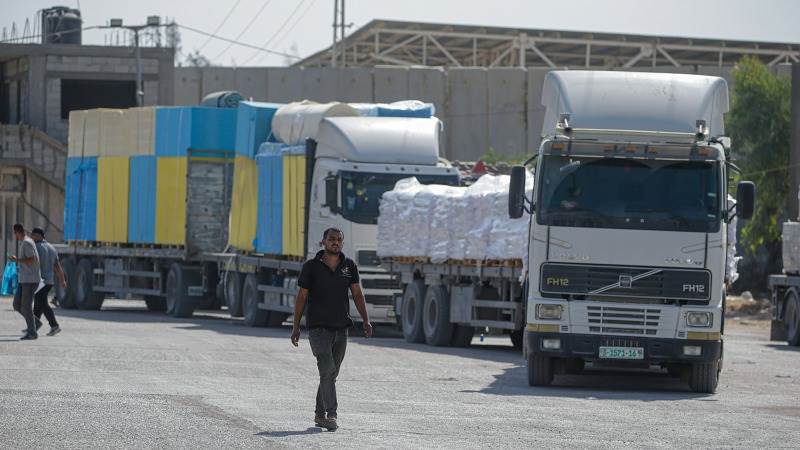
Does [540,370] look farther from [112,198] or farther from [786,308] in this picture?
[112,198]

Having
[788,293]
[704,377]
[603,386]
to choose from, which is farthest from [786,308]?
[704,377]

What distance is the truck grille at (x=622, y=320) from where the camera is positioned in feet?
61.4

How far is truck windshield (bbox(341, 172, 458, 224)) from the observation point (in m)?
28.2

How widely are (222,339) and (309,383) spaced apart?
8.50 meters

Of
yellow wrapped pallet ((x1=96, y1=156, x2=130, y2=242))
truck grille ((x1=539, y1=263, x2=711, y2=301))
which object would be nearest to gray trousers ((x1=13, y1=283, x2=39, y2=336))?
truck grille ((x1=539, y1=263, x2=711, y2=301))

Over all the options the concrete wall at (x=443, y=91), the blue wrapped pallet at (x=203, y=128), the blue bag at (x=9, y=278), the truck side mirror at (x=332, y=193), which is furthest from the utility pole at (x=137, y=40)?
the truck side mirror at (x=332, y=193)

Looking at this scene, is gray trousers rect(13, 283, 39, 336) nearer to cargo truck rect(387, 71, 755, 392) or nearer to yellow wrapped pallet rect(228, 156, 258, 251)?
yellow wrapped pallet rect(228, 156, 258, 251)

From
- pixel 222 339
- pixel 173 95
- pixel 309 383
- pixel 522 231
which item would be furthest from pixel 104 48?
pixel 309 383

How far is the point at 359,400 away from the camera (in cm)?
1656

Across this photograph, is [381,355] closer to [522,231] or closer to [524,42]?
[522,231]

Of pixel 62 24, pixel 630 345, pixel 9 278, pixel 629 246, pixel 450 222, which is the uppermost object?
pixel 62 24

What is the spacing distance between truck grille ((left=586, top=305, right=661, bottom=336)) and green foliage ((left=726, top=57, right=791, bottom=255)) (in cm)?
3026

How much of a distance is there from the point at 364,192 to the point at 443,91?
92.9 feet

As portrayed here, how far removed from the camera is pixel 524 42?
6669cm
